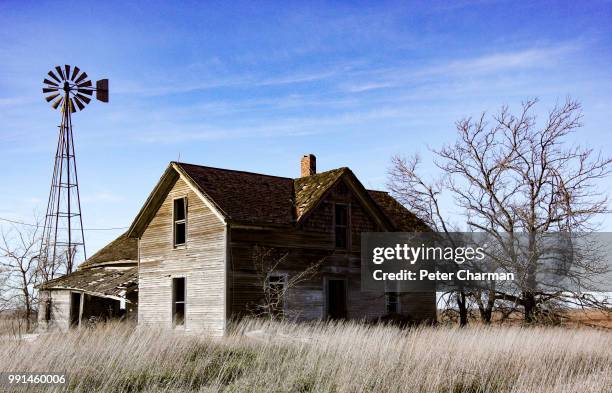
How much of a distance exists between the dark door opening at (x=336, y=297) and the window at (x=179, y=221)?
5.17m

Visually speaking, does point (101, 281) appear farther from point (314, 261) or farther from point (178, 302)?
point (314, 261)

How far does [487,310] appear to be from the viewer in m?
22.8

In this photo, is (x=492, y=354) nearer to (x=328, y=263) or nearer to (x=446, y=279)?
(x=328, y=263)

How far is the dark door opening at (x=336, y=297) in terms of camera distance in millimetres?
21719

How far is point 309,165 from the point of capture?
25.7 meters

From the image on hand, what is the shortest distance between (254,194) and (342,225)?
10.5 feet

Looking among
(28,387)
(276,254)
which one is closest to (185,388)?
(28,387)

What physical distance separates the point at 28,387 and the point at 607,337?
15.2 m

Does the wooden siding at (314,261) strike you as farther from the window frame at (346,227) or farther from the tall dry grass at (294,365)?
the tall dry grass at (294,365)

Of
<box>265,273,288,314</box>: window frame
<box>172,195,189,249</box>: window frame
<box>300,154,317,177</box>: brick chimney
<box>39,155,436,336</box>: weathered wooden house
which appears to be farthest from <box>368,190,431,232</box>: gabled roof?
<box>172,195,189,249</box>: window frame

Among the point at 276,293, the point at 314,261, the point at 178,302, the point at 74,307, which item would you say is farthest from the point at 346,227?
the point at 74,307

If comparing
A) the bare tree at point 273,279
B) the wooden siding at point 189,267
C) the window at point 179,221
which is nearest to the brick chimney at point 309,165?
the window at point 179,221

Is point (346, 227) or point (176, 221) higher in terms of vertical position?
point (176, 221)

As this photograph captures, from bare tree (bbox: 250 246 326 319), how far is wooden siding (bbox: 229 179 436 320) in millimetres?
74
